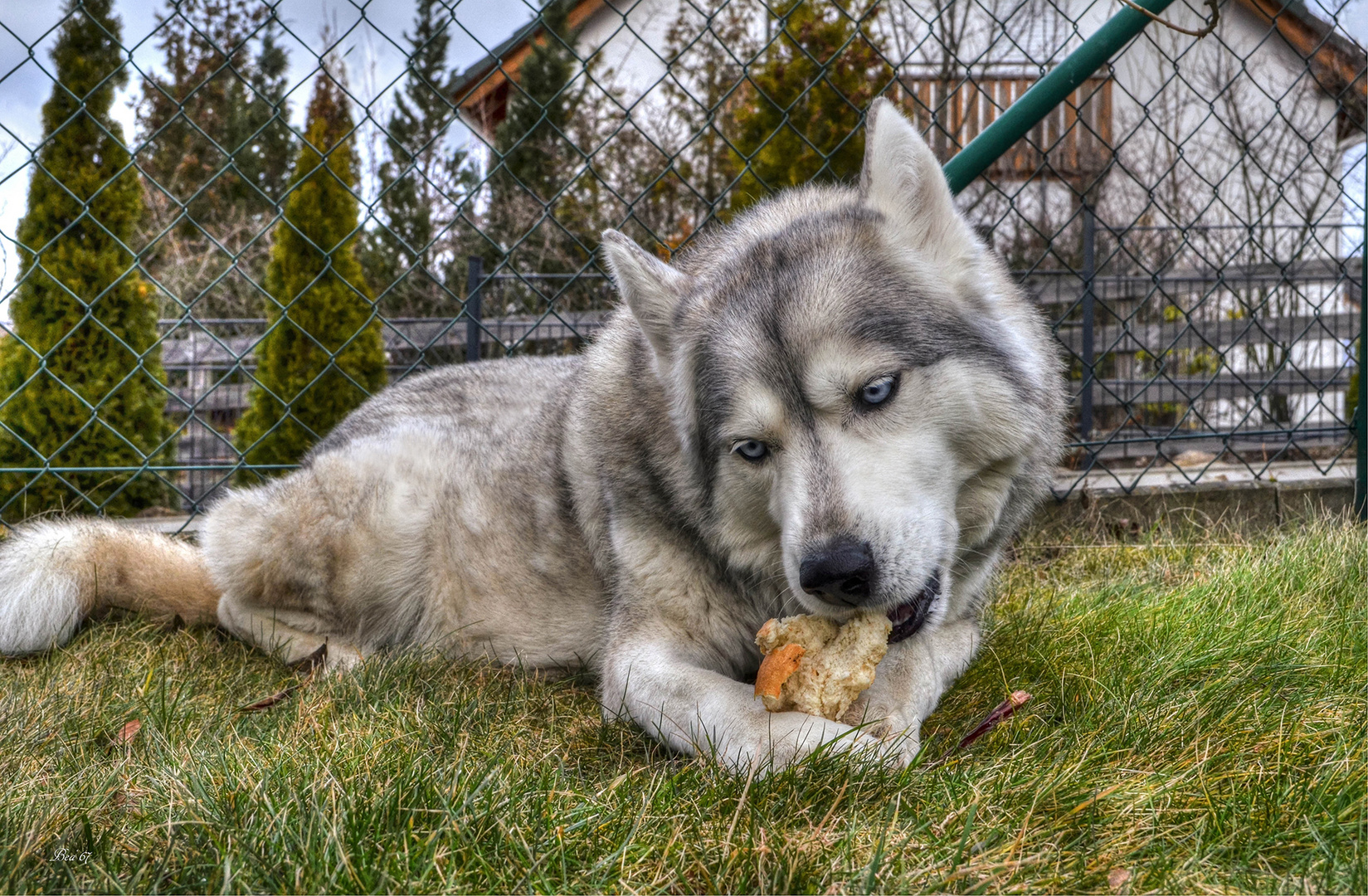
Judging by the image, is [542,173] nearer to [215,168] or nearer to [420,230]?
[420,230]

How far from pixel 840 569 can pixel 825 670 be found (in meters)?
0.26

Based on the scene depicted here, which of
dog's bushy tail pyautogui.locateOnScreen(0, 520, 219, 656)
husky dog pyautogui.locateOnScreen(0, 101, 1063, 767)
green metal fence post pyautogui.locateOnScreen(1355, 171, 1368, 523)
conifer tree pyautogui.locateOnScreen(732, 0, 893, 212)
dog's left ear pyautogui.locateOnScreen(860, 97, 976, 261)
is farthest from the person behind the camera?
conifer tree pyautogui.locateOnScreen(732, 0, 893, 212)

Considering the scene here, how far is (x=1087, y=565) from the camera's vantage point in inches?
149

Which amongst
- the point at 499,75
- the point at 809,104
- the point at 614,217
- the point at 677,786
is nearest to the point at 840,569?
the point at 677,786

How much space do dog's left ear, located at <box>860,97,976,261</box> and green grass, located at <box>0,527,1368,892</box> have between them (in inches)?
40.0

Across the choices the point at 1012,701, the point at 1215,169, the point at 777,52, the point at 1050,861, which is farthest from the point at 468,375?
the point at 1215,169

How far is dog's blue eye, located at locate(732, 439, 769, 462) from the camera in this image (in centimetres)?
217

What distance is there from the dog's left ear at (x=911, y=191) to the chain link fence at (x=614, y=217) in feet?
5.70

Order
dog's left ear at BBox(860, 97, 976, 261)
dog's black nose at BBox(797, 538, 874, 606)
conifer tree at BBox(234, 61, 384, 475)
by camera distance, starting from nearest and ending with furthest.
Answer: dog's black nose at BBox(797, 538, 874, 606)
dog's left ear at BBox(860, 97, 976, 261)
conifer tree at BBox(234, 61, 384, 475)

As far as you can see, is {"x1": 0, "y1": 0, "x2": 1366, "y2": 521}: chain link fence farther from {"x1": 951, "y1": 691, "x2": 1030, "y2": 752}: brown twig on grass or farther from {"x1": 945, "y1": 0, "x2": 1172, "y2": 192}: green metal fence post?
{"x1": 951, "y1": 691, "x2": 1030, "y2": 752}: brown twig on grass

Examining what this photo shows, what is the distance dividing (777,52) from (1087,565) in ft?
23.3

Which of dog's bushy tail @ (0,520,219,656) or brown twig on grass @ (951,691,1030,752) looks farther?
dog's bushy tail @ (0,520,219,656)

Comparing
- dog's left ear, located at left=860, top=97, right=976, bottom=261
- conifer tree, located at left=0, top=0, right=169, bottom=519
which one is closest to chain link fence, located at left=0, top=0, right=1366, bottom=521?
conifer tree, located at left=0, top=0, right=169, bottom=519

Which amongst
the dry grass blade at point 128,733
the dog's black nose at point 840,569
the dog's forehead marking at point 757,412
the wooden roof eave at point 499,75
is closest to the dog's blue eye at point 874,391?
the dog's forehead marking at point 757,412
